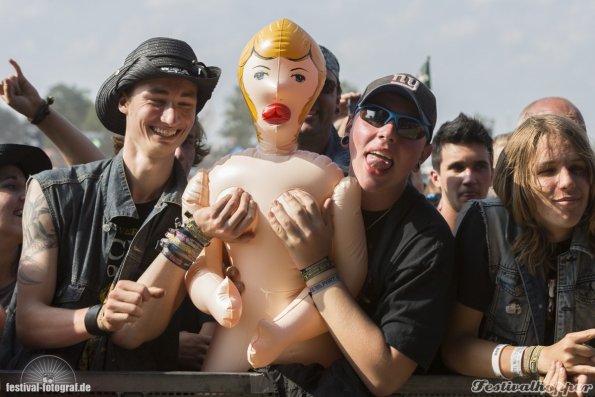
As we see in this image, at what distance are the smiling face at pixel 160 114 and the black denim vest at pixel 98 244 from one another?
0.19 metres

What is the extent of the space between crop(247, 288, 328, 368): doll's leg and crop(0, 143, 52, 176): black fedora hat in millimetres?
1886

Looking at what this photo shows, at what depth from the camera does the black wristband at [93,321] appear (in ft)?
10.9

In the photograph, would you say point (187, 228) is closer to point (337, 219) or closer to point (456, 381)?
point (337, 219)

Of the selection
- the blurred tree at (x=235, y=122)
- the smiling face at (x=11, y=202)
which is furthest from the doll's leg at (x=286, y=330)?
the blurred tree at (x=235, y=122)

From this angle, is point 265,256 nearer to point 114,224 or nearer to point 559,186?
point 114,224

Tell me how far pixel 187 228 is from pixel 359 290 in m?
0.71

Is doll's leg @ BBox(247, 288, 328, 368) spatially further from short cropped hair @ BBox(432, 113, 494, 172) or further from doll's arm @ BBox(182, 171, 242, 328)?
short cropped hair @ BBox(432, 113, 494, 172)

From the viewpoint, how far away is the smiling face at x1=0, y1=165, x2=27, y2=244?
4.30 m

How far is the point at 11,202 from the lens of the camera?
4.32m

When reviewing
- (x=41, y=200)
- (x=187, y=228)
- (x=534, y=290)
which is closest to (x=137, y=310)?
(x=187, y=228)

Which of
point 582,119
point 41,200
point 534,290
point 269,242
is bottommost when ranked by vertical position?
point 534,290

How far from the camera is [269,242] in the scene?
324cm

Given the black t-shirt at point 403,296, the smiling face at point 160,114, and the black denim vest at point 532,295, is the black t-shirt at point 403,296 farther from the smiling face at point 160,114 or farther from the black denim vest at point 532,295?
the smiling face at point 160,114

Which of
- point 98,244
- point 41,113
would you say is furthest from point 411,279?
point 41,113
